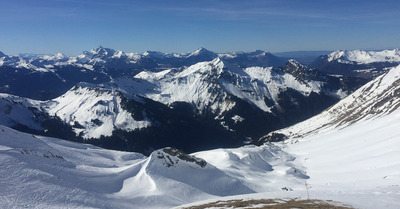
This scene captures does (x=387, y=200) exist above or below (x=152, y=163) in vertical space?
above

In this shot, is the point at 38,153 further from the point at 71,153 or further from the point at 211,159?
the point at 211,159

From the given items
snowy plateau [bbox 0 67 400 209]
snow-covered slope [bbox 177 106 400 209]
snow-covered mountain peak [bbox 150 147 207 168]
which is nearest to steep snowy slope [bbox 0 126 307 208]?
snow-covered mountain peak [bbox 150 147 207 168]

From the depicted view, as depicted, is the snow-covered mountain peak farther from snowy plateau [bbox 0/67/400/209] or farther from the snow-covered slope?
the snow-covered slope

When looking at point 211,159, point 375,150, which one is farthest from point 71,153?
point 375,150

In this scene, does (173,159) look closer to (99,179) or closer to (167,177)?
(167,177)

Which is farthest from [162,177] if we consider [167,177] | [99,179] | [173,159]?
[99,179]

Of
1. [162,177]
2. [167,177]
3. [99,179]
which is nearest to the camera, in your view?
[99,179]

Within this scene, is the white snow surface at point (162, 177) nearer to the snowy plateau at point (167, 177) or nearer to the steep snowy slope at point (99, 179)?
the steep snowy slope at point (99, 179)

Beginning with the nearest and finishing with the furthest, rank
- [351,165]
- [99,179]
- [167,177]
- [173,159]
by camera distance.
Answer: [99,179]
[167,177]
[173,159]
[351,165]
